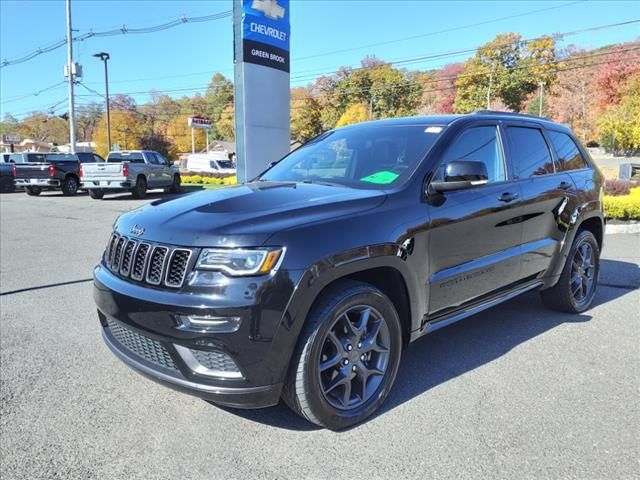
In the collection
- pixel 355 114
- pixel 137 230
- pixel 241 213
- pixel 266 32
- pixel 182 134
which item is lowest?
pixel 137 230

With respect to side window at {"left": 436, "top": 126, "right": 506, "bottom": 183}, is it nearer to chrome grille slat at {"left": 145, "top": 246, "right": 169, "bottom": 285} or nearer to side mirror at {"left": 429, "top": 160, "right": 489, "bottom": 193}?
side mirror at {"left": 429, "top": 160, "right": 489, "bottom": 193}

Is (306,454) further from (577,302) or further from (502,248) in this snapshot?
(577,302)

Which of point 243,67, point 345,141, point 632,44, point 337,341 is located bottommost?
point 337,341

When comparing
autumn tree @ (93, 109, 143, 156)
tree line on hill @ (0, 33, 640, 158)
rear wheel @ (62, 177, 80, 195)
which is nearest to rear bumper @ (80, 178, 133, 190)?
rear wheel @ (62, 177, 80, 195)

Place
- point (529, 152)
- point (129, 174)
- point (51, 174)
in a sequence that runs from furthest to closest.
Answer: point (51, 174)
point (129, 174)
point (529, 152)

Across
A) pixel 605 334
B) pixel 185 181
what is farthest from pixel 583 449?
pixel 185 181

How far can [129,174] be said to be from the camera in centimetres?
1875

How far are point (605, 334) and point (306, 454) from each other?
3102 mm

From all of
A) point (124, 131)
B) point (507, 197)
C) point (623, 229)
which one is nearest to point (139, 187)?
point (623, 229)

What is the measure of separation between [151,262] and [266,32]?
27.7 ft

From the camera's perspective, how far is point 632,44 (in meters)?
51.5

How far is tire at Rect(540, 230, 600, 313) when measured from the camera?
4.67 m

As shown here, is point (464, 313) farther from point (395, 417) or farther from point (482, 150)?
point (482, 150)

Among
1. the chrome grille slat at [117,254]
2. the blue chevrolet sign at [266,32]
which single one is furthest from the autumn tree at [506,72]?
the chrome grille slat at [117,254]
